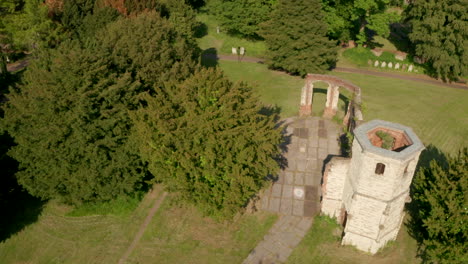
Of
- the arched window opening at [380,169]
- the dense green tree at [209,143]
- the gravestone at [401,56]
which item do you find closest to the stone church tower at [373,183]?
the arched window opening at [380,169]

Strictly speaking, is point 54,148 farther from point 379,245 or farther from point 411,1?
point 411,1

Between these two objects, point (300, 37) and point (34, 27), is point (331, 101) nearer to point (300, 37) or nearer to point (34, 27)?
point (300, 37)

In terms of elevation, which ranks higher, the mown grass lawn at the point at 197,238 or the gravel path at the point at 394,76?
the gravel path at the point at 394,76

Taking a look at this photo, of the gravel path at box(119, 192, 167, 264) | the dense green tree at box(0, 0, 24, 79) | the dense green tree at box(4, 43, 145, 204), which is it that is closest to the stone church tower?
the gravel path at box(119, 192, 167, 264)

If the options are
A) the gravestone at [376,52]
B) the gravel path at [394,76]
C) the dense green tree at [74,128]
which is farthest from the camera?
the gravestone at [376,52]

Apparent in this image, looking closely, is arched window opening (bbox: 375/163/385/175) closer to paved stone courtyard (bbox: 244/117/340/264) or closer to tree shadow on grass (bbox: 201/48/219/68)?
paved stone courtyard (bbox: 244/117/340/264)

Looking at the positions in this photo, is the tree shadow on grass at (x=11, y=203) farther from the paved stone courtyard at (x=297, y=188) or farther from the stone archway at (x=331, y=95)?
the stone archway at (x=331, y=95)
